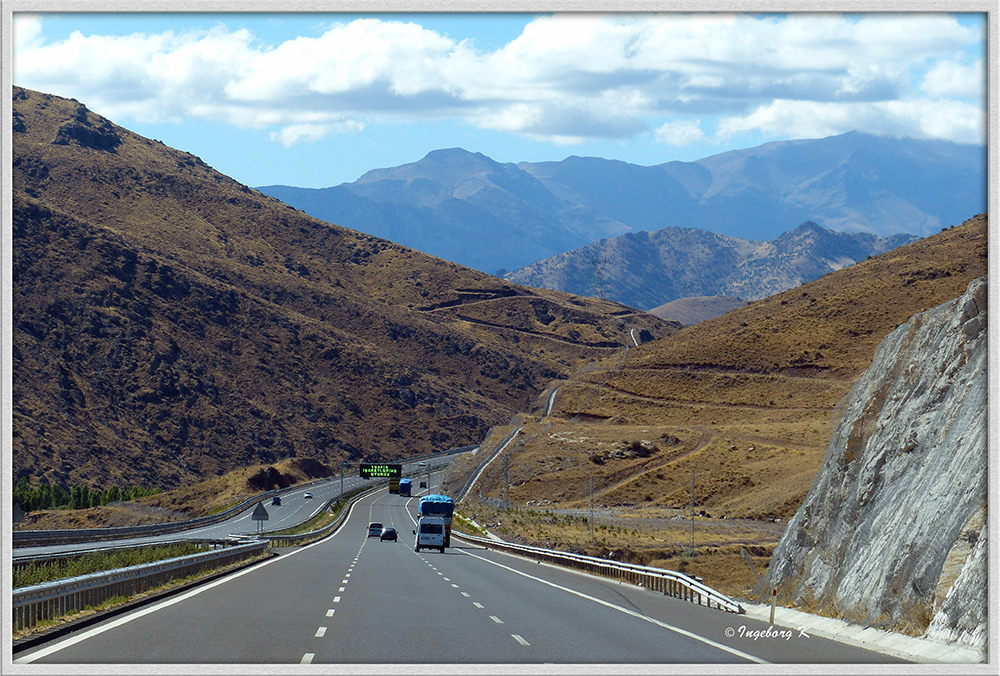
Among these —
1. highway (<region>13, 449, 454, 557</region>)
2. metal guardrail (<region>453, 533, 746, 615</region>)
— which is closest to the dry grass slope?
highway (<region>13, 449, 454, 557</region>)

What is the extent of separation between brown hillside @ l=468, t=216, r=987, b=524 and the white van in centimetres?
2880

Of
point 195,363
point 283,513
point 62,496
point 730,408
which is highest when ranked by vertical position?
point 195,363

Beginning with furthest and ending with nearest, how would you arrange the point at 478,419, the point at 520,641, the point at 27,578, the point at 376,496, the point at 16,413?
the point at 478,419, the point at 376,496, the point at 16,413, the point at 27,578, the point at 520,641

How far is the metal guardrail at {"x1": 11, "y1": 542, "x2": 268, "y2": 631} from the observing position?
651 inches

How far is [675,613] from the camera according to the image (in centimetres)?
2325

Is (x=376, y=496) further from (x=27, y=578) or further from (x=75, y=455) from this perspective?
(x=27, y=578)

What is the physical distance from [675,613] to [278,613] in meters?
8.01

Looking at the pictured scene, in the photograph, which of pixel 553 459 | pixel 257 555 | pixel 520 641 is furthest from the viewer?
pixel 553 459

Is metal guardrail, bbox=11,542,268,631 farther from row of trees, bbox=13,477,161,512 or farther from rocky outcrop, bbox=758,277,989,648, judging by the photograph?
row of trees, bbox=13,477,161,512

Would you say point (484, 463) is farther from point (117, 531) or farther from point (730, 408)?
point (117, 531)

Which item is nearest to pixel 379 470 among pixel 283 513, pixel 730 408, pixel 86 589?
pixel 283 513

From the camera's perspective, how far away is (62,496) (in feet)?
343
